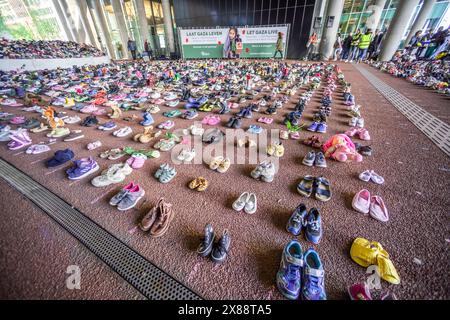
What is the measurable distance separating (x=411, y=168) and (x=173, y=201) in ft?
9.97

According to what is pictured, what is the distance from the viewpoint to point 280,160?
104 inches

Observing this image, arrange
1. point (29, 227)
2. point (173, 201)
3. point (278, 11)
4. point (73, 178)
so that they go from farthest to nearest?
point (278, 11), point (73, 178), point (173, 201), point (29, 227)

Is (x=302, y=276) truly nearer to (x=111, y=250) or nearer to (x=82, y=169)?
(x=111, y=250)

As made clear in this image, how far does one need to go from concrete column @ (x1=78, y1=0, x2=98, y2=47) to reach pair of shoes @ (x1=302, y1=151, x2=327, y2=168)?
78.0ft

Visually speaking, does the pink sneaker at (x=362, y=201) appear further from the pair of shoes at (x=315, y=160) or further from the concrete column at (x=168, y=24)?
the concrete column at (x=168, y=24)

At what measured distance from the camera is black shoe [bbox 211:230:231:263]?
141 centimetres

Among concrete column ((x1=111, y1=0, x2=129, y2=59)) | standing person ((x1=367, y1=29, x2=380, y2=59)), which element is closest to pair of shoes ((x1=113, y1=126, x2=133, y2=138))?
standing person ((x1=367, y1=29, x2=380, y2=59))

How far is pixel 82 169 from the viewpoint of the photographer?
7.68 ft

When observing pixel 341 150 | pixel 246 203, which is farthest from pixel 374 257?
pixel 341 150

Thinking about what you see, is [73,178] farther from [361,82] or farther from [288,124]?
[361,82]

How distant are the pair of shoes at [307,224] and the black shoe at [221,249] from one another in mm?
563

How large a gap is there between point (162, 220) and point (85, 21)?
2397 cm

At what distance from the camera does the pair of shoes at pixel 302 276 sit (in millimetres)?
1200
